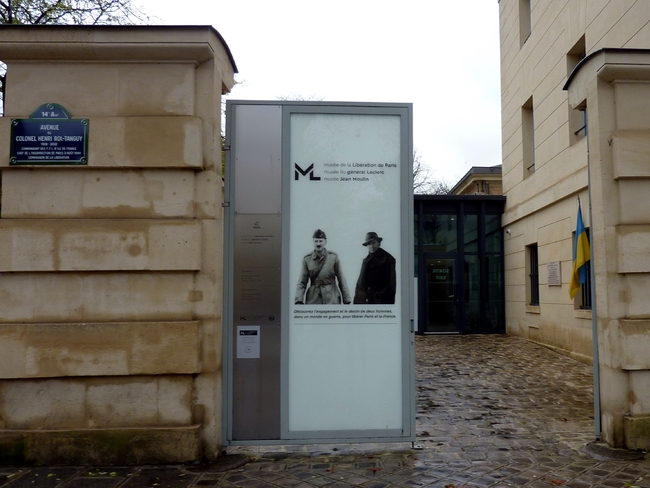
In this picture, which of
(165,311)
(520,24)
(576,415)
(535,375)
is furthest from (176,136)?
(520,24)

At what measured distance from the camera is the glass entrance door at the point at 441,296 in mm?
18938

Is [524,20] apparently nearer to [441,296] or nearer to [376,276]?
[441,296]

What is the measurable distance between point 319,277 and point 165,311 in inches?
58.1

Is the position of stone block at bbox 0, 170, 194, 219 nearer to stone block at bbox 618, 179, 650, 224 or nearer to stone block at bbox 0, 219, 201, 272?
stone block at bbox 0, 219, 201, 272

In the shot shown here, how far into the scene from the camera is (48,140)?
17.2ft

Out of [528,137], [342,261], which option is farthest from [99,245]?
[528,137]

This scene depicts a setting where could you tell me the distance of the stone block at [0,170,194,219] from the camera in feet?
17.0

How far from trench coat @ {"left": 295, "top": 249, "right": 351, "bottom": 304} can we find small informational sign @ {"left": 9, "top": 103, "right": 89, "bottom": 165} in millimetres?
2294

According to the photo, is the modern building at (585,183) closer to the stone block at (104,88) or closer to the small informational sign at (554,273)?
the small informational sign at (554,273)

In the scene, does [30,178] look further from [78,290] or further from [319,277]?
[319,277]

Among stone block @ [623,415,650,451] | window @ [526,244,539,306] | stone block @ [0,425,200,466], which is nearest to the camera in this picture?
stone block @ [0,425,200,466]

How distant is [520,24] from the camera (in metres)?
17.1

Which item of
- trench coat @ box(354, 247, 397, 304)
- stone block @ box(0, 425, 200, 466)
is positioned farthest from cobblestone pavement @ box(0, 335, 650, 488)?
trench coat @ box(354, 247, 397, 304)

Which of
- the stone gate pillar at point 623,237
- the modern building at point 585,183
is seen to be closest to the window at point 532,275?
the modern building at point 585,183
